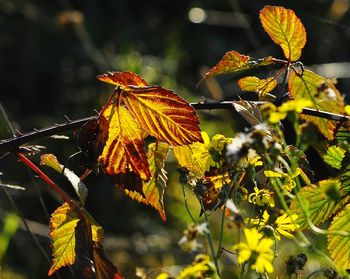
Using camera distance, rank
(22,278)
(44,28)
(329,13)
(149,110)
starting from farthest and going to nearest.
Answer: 1. (44,28)
2. (329,13)
3. (22,278)
4. (149,110)

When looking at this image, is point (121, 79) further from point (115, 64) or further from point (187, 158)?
point (115, 64)

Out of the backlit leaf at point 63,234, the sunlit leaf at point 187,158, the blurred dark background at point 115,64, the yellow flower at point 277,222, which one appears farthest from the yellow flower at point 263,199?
the blurred dark background at point 115,64

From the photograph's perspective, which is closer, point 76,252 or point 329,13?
point 76,252

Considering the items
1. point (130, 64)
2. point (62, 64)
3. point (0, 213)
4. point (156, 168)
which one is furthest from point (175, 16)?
point (156, 168)

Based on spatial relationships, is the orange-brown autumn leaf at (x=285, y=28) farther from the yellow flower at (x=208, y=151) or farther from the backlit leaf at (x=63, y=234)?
the backlit leaf at (x=63, y=234)

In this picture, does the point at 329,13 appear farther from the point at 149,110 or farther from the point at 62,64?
the point at 149,110

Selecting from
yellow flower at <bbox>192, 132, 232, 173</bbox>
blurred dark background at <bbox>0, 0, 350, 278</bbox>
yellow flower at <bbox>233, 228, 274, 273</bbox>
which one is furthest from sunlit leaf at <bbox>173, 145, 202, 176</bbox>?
blurred dark background at <bbox>0, 0, 350, 278</bbox>

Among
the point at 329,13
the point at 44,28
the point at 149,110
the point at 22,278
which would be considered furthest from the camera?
the point at 44,28
